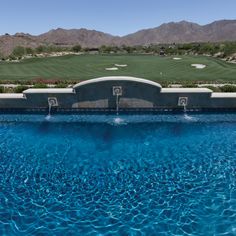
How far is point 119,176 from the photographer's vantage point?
11.7 meters

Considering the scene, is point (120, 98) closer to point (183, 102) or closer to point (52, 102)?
point (183, 102)

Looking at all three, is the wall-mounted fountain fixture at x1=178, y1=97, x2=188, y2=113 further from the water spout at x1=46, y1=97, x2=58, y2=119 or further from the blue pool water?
the water spout at x1=46, y1=97, x2=58, y2=119

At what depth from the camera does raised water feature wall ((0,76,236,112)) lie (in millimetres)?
18844

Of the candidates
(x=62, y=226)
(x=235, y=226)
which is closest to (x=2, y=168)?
(x=62, y=226)

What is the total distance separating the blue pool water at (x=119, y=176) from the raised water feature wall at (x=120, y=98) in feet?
5.08

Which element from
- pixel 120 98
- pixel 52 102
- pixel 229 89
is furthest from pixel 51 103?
pixel 229 89

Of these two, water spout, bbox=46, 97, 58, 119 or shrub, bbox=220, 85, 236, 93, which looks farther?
shrub, bbox=220, 85, 236, 93

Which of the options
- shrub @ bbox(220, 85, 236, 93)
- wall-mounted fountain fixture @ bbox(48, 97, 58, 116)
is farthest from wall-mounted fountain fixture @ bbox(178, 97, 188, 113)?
wall-mounted fountain fixture @ bbox(48, 97, 58, 116)

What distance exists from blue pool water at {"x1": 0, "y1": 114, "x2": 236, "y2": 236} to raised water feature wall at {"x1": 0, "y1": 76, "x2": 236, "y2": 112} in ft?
5.08

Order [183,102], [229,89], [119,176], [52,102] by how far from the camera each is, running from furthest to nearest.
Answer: [229,89], [52,102], [183,102], [119,176]

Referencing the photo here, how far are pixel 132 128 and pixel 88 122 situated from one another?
3014mm

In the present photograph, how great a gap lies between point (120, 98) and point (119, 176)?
330 inches

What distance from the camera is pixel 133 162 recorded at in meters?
12.9

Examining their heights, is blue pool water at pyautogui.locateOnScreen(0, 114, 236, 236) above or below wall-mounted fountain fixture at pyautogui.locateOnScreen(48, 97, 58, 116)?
below
